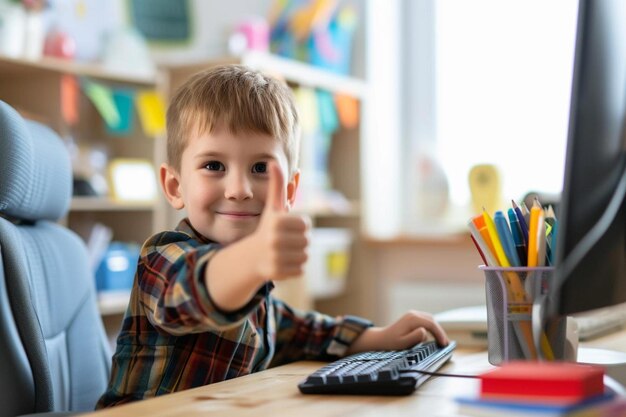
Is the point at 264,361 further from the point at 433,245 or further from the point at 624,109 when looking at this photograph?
the point at 433,245

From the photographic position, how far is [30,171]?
4.08ft

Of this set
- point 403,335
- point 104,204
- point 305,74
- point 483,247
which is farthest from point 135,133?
point 483,247

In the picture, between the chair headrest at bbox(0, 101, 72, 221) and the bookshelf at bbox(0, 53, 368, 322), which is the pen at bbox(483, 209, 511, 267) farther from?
the bookshelf at bbox(0, 53, 368, 322)

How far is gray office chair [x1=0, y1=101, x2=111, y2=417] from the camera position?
1151 millimetres

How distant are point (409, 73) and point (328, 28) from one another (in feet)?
1.54

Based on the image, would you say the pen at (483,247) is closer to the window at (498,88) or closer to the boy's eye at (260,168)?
the boy's eye at (260,168)

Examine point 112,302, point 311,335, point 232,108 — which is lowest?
point 112,302

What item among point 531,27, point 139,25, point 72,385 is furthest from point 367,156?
point 72,385

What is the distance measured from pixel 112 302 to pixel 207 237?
70.5 inches

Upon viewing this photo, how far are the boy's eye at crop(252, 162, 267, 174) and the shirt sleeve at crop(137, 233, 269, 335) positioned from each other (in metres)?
0.14

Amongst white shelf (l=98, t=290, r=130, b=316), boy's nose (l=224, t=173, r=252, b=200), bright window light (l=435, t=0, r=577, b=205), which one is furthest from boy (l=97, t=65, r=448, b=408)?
bright window light (l=435, t=0, r=577, b=205)

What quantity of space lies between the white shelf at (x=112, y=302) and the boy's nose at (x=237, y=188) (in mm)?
1830

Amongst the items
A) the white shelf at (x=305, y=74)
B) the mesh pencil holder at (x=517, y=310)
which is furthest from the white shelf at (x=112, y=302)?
the mesh pencil holder at (x=517, y=310)

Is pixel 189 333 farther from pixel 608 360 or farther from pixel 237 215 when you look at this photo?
pixel 608 360
